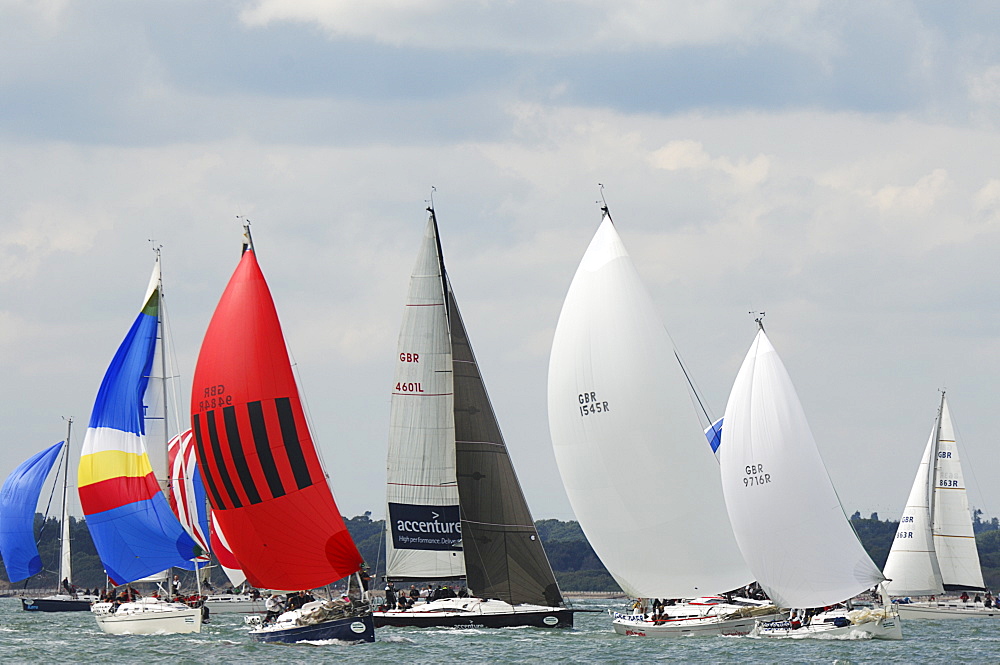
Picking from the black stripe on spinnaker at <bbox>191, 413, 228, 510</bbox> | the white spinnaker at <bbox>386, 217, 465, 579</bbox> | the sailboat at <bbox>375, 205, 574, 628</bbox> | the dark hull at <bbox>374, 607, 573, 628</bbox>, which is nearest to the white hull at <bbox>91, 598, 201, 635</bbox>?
the sailboat at <bbox>375, 205, 574, 628</bbox>

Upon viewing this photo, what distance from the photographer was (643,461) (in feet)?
139

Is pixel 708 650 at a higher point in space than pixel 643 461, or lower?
lower

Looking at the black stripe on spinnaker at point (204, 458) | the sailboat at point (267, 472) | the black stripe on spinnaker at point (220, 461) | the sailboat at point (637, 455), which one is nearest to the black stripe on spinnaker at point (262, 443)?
the sailboat at point (267, 472)

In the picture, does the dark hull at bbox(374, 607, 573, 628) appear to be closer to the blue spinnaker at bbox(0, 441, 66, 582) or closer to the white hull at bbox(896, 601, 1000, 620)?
the white hull at bbox(896, 601, 1000, 620)

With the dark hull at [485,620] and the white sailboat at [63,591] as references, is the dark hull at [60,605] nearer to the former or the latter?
the white sailboat at [63,591]

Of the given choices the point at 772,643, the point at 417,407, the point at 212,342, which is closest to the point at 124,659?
the point at 212,342

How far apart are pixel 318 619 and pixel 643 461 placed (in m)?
10.5

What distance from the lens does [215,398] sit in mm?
37906

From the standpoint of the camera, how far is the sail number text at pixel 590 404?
140 feet

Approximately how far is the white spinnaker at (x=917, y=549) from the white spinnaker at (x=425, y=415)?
28729 mm

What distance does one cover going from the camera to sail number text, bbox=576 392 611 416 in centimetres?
4262

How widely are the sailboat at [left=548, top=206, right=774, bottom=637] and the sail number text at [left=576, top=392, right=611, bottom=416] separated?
3 centimetres

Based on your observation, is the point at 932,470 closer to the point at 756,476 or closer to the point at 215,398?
the point at 756,476

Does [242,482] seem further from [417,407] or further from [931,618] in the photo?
[931,618]
